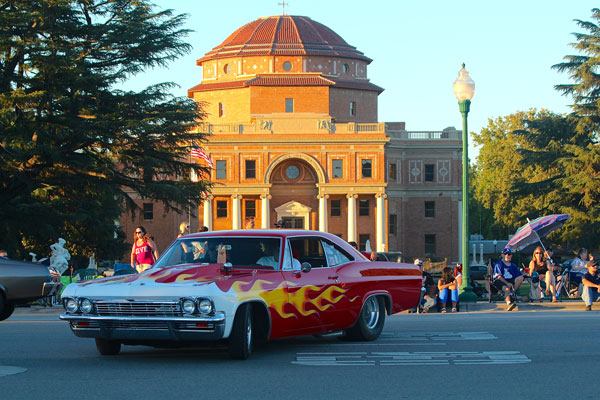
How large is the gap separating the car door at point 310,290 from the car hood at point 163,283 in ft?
2.16

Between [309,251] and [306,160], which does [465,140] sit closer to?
[309,251]

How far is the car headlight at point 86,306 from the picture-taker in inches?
406

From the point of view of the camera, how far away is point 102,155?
38.4m

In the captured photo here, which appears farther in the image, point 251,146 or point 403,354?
point 251,146

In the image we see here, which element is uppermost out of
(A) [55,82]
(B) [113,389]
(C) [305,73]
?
(C) [305,73]

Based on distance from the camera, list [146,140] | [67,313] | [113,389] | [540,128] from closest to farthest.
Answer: [113,389]
[67,313]
[146,140]
[540,128]

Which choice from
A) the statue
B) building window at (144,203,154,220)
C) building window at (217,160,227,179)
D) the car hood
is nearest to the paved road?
the car hood

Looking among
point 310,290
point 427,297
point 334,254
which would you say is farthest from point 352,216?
point 310,290

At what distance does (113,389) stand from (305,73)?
77.7 m

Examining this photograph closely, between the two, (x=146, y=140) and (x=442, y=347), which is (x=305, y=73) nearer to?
(x=146, y=140)

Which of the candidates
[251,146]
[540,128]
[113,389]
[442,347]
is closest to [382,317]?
[442,347]

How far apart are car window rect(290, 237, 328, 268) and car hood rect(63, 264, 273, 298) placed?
1.08 m

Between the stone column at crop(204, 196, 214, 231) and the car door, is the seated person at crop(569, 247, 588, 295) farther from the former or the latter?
the stone column at crop(204, 196, 214, 231)

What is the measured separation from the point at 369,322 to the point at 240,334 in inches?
118
